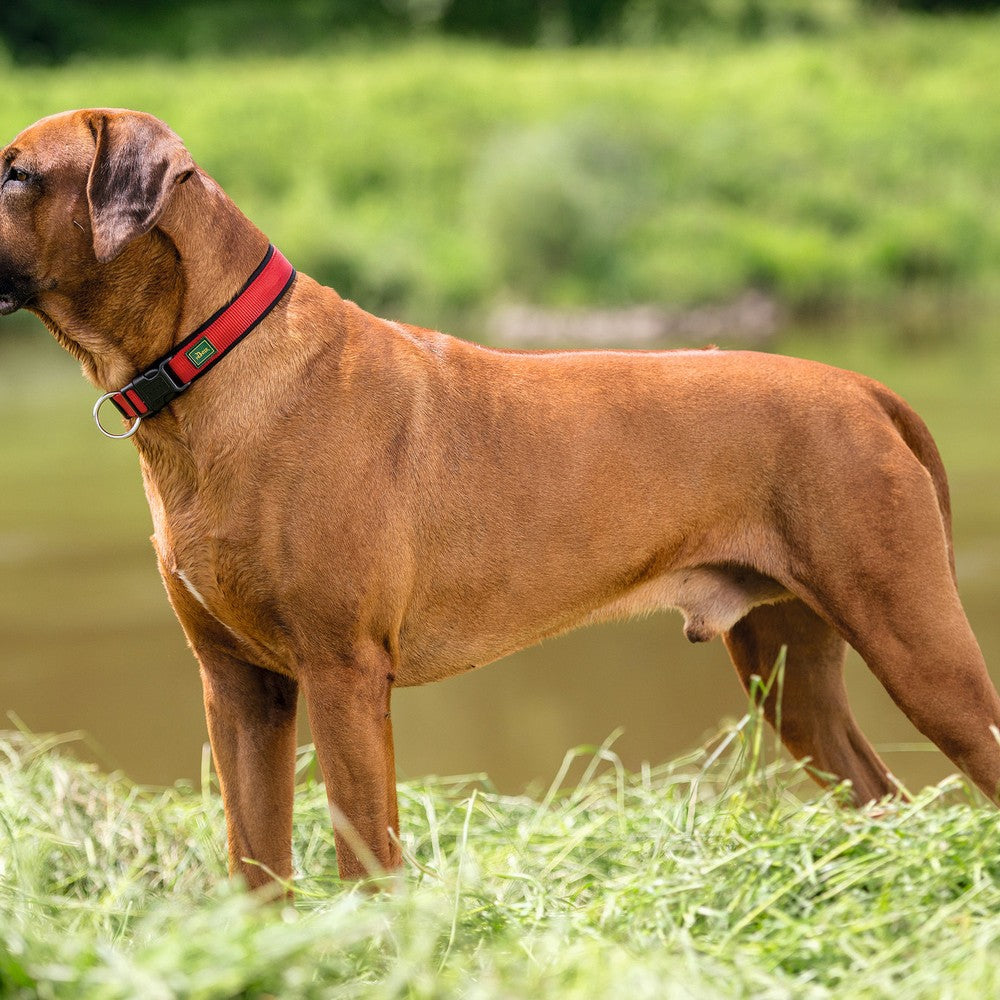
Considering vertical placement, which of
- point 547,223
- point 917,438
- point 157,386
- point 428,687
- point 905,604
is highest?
point 157,386

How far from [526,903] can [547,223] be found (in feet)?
41.7

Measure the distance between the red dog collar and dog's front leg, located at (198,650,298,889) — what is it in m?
0.59

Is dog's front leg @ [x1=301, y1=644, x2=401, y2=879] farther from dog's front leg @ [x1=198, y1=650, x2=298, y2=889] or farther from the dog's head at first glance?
the dog's head

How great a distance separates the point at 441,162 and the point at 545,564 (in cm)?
1435

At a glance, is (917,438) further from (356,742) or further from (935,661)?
(356,742)

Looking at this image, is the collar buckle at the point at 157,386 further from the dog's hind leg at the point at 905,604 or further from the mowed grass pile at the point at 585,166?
the mowed grass pile at the point at 585,166

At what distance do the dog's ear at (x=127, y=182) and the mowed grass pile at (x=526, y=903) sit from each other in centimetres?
116

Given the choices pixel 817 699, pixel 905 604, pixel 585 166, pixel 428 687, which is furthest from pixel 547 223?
pixel 905 604

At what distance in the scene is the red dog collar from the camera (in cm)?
281

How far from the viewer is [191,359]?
9.25 feet

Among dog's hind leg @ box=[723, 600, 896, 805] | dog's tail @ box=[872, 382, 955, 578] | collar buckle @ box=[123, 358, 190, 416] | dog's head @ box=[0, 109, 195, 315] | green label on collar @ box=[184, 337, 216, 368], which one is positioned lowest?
dog's hind leg @ box=[723, 600, 896, 805]

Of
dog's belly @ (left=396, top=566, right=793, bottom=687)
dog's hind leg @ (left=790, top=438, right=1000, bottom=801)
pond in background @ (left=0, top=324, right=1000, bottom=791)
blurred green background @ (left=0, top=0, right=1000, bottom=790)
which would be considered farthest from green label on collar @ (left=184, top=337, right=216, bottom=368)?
blurred green background @ (left=0, top=0, right=1000, bottom=790)

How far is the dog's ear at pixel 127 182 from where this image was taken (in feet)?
8.68

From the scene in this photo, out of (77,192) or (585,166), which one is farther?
(585,166)
